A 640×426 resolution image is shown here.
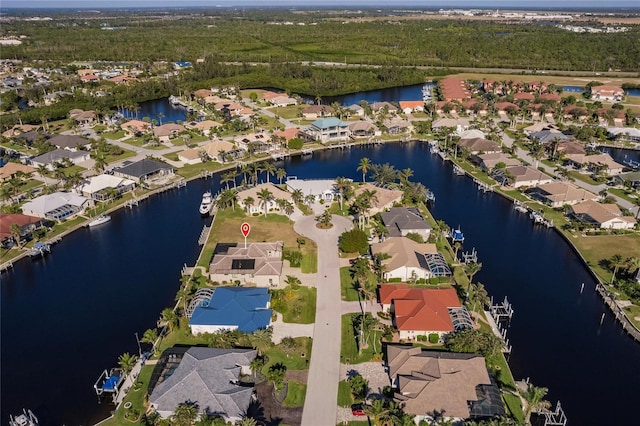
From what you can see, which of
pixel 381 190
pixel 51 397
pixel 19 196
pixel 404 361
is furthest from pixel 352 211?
pixel 19 196

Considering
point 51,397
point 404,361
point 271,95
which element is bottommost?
point 51,397

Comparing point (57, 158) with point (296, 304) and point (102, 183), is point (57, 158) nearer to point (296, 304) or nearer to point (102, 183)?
point (102, 183)

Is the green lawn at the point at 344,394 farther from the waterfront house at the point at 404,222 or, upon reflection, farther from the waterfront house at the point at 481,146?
the waterfront house at the point at 481,146

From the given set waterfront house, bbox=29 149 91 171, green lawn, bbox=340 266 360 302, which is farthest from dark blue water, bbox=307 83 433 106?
green lawn, bbox=340 266 360 302

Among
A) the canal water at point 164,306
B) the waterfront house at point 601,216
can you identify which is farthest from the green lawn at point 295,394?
the waterfront house at point 601,216

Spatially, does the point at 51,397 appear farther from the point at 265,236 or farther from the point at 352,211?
the point at 352,211

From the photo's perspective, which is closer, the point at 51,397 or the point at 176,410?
the point at 176,410

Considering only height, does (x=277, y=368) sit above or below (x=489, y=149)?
below
